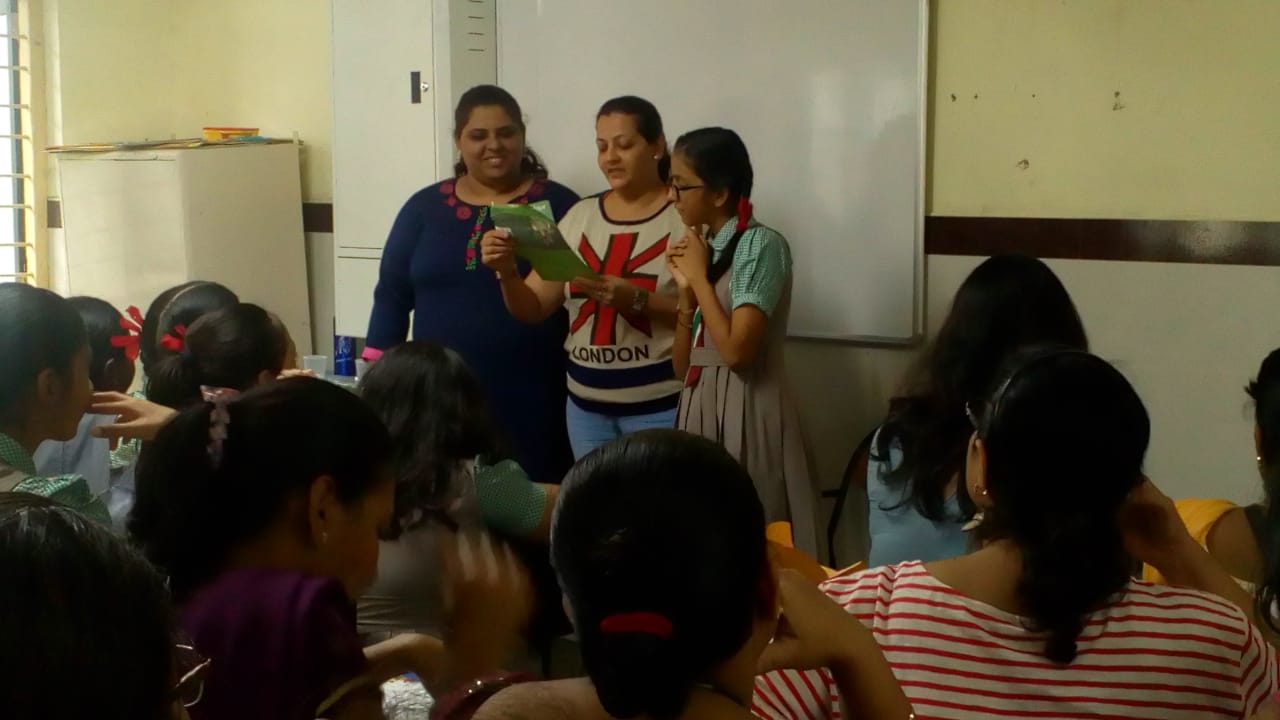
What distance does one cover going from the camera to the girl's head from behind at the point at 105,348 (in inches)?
98.0

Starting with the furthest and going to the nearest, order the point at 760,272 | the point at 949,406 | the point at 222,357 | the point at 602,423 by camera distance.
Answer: the point at 602,423, the point at 760,272, the point at 222,357, the point at 949,406

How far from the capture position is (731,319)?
9.32ft

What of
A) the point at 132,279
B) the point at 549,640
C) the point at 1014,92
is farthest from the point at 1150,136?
the point at 132,279

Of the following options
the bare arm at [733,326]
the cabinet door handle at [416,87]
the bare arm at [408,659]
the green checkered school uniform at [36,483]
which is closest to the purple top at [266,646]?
the bare arm at [408,659]

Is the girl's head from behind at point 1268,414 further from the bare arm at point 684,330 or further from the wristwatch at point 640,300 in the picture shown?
the wristwatch at point 640,300

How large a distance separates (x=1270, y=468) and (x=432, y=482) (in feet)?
3.97

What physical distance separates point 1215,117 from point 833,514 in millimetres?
1363

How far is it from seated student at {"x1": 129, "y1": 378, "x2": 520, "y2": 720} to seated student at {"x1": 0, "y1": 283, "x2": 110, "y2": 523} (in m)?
0.51

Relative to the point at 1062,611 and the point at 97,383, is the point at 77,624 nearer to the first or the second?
the point at 1062,611

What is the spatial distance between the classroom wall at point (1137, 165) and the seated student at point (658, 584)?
2236mm

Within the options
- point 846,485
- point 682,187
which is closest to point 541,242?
point 682,187

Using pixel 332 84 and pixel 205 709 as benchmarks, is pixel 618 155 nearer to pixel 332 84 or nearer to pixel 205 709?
pixel 332 84

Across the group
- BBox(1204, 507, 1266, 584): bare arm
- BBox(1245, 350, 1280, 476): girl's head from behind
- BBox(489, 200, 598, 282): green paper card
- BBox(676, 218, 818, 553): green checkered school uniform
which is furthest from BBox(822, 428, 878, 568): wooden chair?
BBox(1245, 350, 1280, 476): girl's head from behind

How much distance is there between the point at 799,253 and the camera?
11.6 ft
